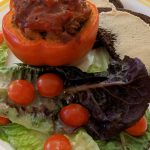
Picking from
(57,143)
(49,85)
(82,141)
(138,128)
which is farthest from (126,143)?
(49,85)

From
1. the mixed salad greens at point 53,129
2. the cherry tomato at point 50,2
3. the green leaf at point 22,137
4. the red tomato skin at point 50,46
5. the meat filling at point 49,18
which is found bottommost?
the green leaf at point 22,137

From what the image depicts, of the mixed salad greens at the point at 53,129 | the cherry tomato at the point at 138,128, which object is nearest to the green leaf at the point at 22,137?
the mixed salad greens at the point at 53,129

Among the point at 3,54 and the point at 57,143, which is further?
the point at 3,54

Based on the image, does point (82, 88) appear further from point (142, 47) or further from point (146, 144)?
point (142, 47)

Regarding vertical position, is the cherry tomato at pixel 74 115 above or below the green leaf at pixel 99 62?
below

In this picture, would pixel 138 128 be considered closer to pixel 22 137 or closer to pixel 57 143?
pixel 57 143

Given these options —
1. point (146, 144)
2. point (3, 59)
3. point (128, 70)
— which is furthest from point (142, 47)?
point (3, 59)

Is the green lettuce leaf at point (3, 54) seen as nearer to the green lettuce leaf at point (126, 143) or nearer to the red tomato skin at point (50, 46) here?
the red tomato skin at point (50, 46)
